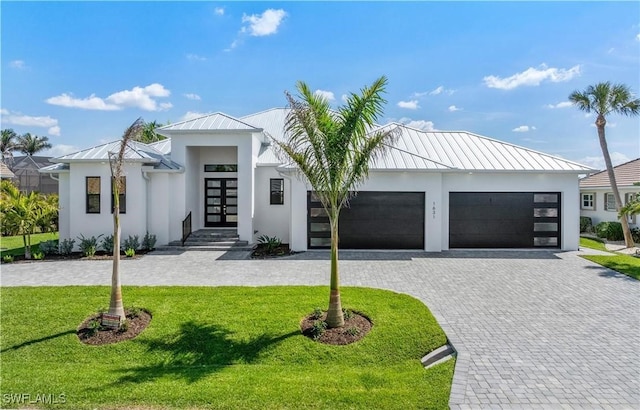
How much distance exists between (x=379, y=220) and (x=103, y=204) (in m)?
11.8

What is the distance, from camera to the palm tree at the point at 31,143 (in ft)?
163

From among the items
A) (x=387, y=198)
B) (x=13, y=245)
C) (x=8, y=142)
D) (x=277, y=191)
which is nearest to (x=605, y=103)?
(x=387, y=198)

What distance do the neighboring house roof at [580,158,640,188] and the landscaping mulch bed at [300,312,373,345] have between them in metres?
21.7

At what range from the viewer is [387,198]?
14.0 meters

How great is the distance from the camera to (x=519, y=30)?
12.4m

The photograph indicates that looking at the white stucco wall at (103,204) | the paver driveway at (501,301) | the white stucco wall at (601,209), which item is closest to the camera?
the paver driveway at (501,301)

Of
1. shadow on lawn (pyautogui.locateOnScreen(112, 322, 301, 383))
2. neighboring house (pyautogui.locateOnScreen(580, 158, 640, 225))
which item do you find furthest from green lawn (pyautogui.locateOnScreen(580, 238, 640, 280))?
shadow on lawn (pyautogui.locateOnScreen(112, 322, 301, 383))

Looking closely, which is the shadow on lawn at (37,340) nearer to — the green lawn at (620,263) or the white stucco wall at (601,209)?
the green lawn at (620,263)

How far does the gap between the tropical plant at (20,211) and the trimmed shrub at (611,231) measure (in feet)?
93.4

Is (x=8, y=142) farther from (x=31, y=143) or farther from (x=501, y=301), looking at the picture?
(x=501, y=301)

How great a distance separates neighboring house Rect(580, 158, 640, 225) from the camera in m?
20.8

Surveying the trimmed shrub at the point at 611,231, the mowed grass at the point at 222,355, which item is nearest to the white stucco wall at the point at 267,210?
the mowed grass at the point at 222,355

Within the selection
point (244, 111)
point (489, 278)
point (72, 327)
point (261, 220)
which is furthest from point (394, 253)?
point (244, 111)

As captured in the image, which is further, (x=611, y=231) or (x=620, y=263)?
(x=611, y=231)
